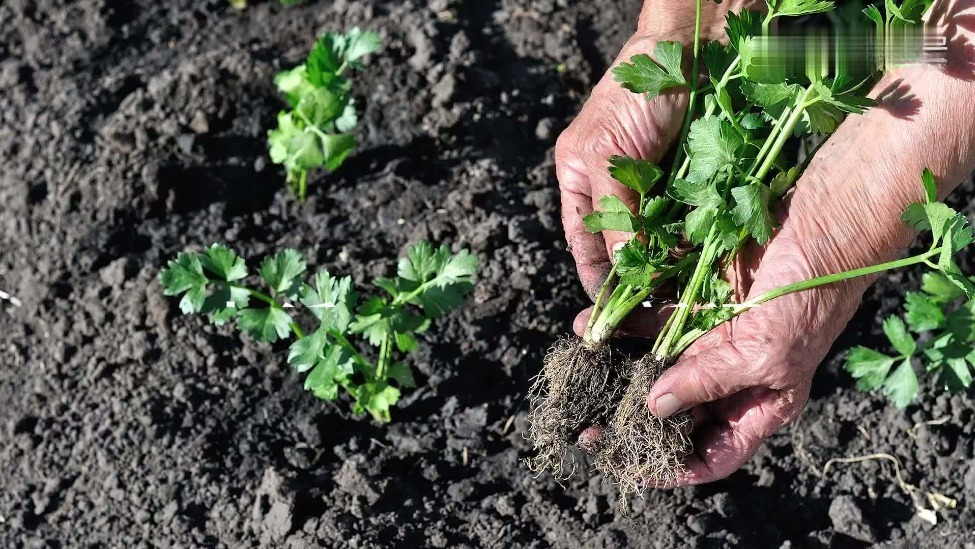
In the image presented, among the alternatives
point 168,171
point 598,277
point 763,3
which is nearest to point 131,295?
point 168,171

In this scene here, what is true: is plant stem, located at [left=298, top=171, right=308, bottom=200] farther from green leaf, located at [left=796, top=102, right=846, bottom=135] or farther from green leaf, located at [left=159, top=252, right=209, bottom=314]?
green leaf, located at [left=796, top=102, right=846, bottom=135]

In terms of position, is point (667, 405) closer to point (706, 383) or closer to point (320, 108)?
point (706, 383)

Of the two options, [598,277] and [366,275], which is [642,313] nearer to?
[598,277]

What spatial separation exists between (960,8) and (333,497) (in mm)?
2204

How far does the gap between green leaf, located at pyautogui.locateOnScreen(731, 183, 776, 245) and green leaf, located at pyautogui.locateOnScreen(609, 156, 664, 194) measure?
0.24 meters

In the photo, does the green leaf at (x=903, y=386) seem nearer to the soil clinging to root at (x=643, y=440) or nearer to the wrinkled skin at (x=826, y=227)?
the wrinkled skin at (x=826, y=227)

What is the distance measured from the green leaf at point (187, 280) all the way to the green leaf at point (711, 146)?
4.87ft

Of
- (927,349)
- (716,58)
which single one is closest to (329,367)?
(716,58)

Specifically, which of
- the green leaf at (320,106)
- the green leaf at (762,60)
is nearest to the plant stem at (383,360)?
the green leaf at (320,106)

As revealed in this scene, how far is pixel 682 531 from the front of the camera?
287 cm

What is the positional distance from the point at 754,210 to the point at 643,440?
0.73 metres

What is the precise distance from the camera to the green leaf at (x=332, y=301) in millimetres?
2838

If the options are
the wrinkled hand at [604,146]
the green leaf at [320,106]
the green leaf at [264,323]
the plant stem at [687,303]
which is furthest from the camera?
the green leaf at [320,106]

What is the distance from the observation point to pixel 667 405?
2.56 metres
